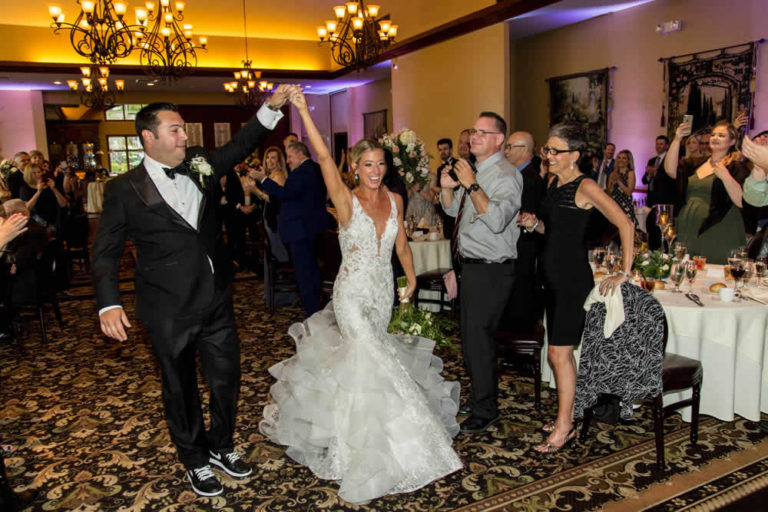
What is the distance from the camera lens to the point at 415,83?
498 inches

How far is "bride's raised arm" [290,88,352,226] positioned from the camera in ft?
8.75

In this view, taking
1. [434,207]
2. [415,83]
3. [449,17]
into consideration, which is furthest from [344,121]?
[434,207]

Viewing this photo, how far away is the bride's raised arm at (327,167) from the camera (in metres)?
2.67

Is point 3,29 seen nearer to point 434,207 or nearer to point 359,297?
point 434,207

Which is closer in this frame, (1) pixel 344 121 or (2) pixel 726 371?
(2) pixel 726 371

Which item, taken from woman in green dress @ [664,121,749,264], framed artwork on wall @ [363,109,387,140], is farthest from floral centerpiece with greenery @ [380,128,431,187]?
framed artwork on wall @ [363,109,387,140]

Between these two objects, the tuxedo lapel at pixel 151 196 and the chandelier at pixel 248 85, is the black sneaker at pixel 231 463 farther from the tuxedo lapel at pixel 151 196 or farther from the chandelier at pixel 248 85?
the chandelier at pixel 248 85

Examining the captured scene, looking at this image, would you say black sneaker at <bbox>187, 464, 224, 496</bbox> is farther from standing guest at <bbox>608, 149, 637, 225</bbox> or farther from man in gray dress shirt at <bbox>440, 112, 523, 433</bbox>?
standing guest at <bbox>608, 149, 637, 225</bbox>

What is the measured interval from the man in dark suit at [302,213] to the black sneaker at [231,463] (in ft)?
8.74

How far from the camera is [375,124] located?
54.6 feet

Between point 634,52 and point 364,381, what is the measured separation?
8.61 m

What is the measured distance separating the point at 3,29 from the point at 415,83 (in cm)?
928

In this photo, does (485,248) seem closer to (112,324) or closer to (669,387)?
(669,387)

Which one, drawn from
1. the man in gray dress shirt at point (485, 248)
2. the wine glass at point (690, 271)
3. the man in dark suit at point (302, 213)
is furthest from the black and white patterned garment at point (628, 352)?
the man in dark suit at point (302, 213)
